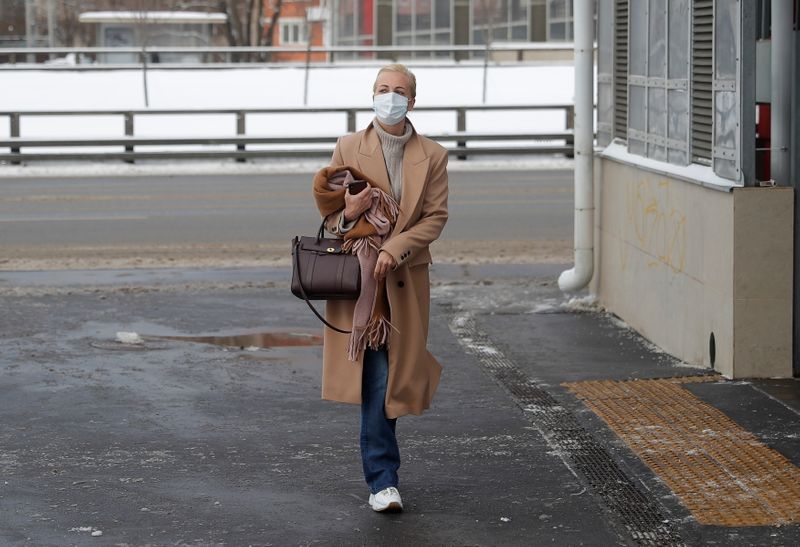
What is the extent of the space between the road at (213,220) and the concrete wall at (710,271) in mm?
4176

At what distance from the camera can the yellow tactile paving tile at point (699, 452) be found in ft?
18.1

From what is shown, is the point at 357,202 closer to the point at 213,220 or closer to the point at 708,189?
the point at 708,189

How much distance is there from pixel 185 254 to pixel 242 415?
6967 mm

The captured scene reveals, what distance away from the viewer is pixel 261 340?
9.41 metres

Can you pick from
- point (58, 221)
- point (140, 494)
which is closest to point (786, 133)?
point (140, 494)

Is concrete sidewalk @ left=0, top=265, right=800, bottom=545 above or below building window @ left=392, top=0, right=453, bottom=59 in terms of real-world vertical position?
below

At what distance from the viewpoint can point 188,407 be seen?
747 centimetres

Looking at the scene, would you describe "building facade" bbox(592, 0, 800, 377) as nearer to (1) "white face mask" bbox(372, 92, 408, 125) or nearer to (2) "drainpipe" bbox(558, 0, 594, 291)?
(2) "drainpipe" bbox(558, 0, 594, 291)

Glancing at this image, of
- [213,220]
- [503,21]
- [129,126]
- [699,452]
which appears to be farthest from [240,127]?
[503,21]

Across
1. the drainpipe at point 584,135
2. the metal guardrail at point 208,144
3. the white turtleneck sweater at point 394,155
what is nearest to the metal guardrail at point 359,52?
the metal guardrail at point 208,144

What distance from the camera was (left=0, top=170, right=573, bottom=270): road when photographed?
14.0 meters

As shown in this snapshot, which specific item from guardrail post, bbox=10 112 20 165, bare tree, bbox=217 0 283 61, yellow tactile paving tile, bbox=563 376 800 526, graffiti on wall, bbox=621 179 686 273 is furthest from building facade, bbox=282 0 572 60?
yellow tactile paving tile, bbox=563 376 800 526

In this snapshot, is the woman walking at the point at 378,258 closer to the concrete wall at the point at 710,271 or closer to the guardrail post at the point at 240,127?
the concrete wall at the point at 710,271

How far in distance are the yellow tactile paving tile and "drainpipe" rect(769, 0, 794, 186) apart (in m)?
1.19
